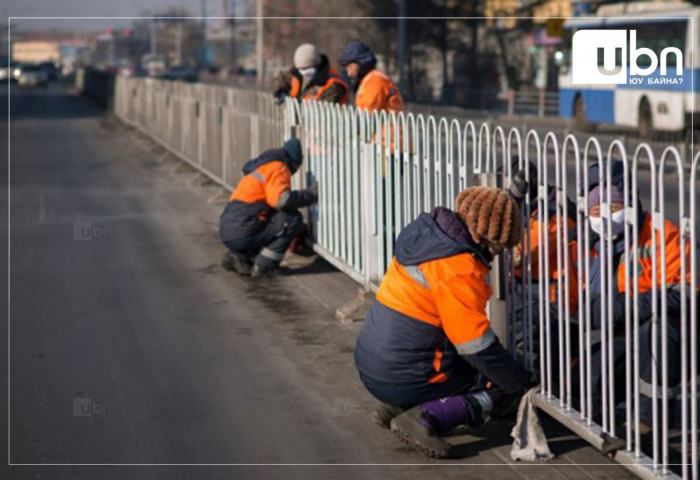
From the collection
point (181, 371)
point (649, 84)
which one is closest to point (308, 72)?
point (181, 371)

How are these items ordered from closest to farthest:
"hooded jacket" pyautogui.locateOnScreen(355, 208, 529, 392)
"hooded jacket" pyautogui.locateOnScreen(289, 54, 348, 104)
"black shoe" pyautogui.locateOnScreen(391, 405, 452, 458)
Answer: "hooded jacket" pyautogui.locateOnScreen(355, 208, 529, 392) < "black shoe" pyautogui.locateOnScreen(391, 405, 452, 458) < "hooded jacket" pyautogui.locateOnScreen(289, 54, 348, 104)

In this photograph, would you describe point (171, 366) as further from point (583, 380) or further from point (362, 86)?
point (362, 86)

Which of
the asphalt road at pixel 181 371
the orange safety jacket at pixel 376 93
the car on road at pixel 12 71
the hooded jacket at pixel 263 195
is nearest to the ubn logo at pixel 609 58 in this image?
the asphalt road at pixel 181 371

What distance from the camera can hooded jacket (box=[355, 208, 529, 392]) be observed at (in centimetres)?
619

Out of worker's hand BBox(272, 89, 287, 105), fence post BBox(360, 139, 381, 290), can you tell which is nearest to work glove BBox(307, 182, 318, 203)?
fence post BBox(360, 139, 381, 290)

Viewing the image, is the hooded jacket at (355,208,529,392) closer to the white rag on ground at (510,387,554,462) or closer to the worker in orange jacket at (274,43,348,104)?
the white rag on ground at (510,387,554,462)

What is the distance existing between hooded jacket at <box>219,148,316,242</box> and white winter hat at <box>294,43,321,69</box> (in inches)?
85.7

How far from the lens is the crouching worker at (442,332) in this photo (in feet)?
20.4

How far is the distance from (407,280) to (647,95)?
24.8 m

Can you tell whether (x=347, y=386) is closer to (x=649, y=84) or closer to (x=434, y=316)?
(x=434, y=316)

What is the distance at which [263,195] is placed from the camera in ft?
38.2

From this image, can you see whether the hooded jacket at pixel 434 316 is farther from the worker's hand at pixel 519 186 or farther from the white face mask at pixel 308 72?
the white face mask at pixel 308 72

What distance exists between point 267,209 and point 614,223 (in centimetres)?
574

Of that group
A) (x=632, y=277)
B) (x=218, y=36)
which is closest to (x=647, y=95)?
(x=632, y=277)
